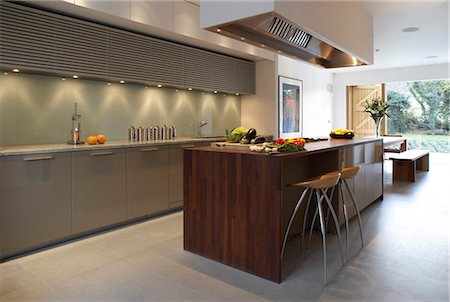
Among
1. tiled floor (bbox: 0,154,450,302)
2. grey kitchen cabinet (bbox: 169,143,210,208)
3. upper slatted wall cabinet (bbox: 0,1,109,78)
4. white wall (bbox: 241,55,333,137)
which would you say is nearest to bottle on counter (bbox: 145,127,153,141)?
grey kitchen cabinet (bbox: 169,143,210,208)

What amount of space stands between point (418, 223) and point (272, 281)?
2.27 meters

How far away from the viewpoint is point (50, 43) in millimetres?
3084

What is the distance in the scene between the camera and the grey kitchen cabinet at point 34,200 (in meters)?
2.72

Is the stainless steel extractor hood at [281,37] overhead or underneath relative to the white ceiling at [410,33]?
underneath

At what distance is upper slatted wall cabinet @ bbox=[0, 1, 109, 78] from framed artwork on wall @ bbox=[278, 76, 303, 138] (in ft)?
12.2

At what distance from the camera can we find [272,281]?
2355 mm

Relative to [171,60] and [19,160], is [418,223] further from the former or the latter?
[19,160]

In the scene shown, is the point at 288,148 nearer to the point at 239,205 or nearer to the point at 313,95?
the point at 239,205

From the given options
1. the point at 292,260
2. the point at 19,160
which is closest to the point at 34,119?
the point at 19,160

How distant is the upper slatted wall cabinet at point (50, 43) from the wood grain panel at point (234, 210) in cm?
156

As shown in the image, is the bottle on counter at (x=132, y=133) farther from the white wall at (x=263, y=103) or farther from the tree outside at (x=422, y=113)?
the tree outside at (x=422, y=113)

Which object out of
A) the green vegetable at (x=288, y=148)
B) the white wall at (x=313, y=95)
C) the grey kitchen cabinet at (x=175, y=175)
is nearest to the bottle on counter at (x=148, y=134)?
the grey kitchen cabinet at (x=175, y=175)

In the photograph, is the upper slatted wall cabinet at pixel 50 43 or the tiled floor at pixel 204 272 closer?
the tiled floor at pixel 204 272

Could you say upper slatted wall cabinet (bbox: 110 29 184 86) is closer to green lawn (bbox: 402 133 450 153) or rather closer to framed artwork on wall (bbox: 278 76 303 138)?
framed artwork on wall (bbox: 278 76 303 138)
